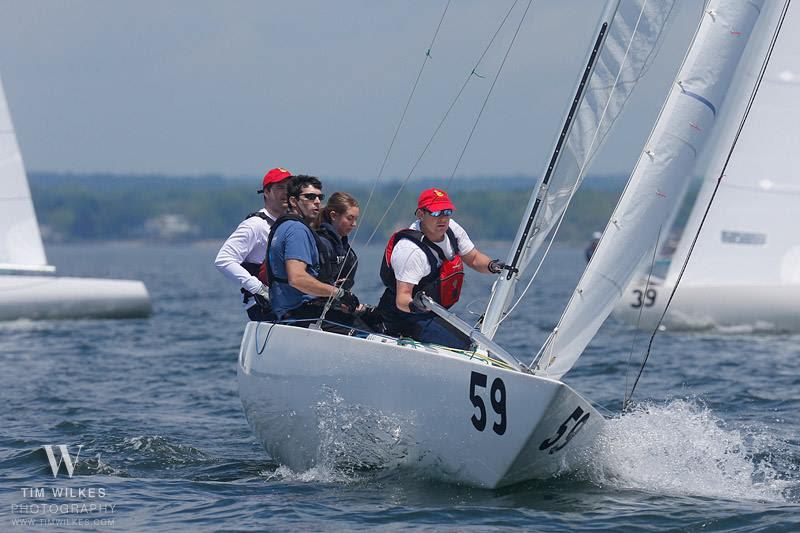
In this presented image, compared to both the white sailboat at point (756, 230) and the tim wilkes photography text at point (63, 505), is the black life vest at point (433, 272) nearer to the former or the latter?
the tim wilkes photography text at point (63, 505)

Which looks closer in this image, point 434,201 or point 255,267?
point 434,201

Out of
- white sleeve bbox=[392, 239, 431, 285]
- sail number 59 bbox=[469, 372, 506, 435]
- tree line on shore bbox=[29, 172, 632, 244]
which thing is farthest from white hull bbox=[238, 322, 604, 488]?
tree line on shore bbox=[29, 172, 632, 244]

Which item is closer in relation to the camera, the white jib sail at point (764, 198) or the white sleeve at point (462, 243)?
the white sleeve at point (462, 243)

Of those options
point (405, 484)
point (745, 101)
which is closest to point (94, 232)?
point (745, 101)

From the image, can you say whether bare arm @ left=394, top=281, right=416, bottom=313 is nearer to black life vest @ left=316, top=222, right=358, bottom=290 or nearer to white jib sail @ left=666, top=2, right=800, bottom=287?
black life vest @ left=316, top=222, right=358, bottom=290

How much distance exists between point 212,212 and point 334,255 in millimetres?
145417

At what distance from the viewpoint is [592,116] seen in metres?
6.43

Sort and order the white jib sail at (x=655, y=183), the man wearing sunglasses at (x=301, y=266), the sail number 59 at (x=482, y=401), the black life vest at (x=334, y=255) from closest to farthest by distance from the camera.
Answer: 1. the sail number 59 at (x=482, y=401)
2. the white jib sail at (x=655, y=183)
3. the man wearing sunglasses at (x=301, y=266)
4. the black life vest at (x=334, y=255)

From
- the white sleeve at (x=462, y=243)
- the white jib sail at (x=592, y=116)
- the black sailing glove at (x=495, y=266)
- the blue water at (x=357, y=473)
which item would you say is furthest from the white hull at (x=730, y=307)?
the white jib sail at (x=592, y=116)

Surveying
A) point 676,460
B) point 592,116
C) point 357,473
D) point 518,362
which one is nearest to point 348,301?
point 357,473

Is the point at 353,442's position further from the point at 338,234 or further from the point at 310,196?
the point at 310,196

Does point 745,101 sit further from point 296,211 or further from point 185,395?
point 296,211

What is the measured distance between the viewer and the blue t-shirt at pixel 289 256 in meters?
6.85

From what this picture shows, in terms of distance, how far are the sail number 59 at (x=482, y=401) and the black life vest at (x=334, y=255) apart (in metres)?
1.35
